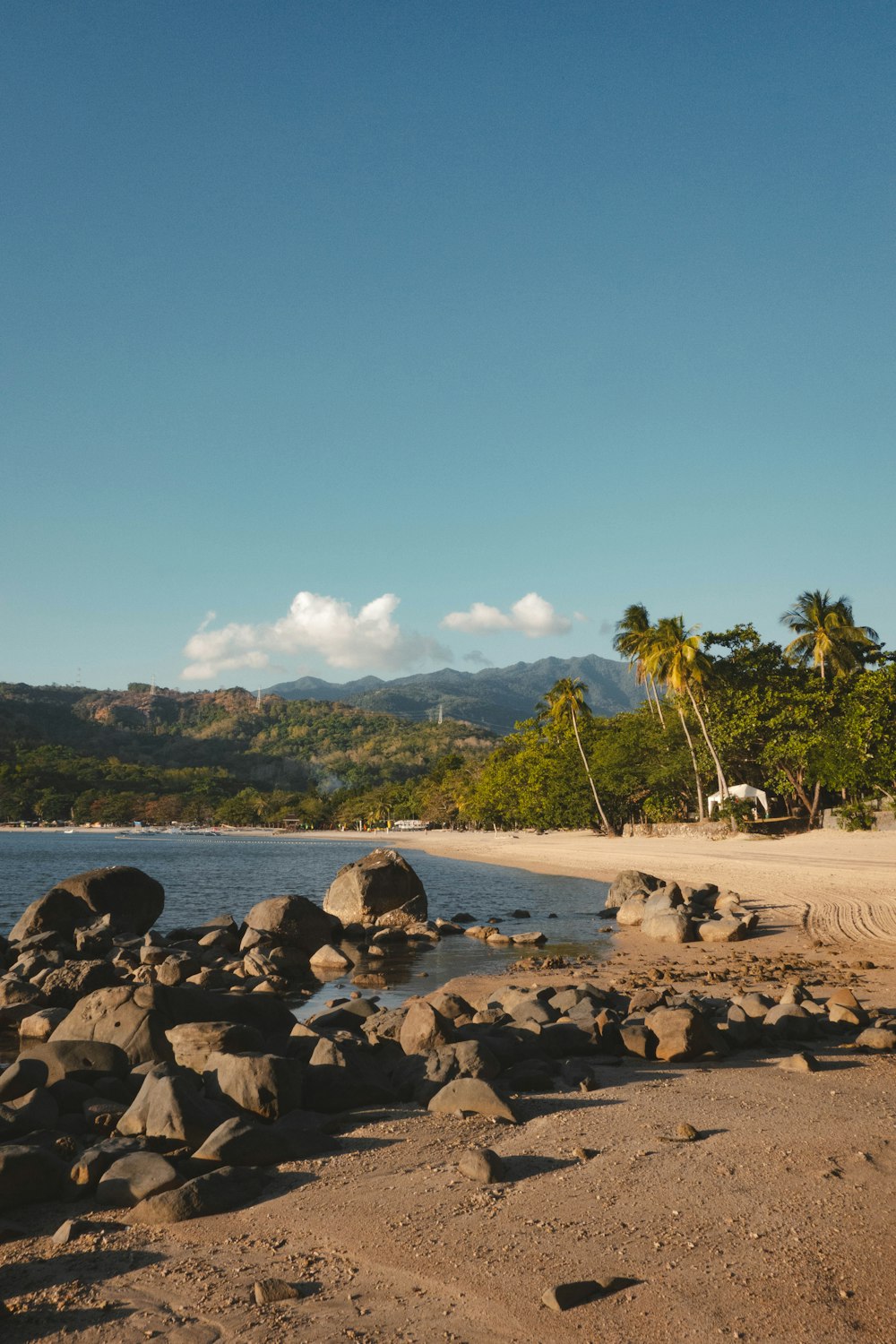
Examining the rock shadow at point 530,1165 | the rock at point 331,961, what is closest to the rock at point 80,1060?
the rock shadow at point 530,1165

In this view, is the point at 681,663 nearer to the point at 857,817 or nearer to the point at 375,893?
the point at 857,817

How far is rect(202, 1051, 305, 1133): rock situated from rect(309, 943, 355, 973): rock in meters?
12.3

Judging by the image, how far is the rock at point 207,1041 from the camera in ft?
33.8

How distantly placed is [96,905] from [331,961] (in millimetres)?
8833

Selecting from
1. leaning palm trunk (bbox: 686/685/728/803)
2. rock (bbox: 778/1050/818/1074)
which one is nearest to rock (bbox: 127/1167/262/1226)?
rock (bbox: 778/1050/818/1074)

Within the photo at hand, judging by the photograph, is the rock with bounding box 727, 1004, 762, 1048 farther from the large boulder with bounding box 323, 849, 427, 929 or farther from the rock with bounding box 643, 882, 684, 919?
the large boulder with bounding box 323, 849, 427, 929

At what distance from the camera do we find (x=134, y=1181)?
6520 mm

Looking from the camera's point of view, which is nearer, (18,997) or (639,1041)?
(639,1041)

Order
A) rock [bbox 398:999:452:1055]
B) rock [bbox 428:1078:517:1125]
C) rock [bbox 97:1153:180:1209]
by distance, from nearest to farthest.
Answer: rock [bbox 97:1153:180:1209] < rock [bbox 428:1078:517:1125] < rock [bbox 398:999:452:1055]

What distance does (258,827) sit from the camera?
173 m

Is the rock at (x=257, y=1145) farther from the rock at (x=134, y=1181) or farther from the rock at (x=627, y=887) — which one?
the rock at (x=627, y=887)

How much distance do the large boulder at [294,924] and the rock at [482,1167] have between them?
1644 cm

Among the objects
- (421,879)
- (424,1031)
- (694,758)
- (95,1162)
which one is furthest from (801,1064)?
(694,758)

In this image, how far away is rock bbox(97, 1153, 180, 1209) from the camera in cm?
643
